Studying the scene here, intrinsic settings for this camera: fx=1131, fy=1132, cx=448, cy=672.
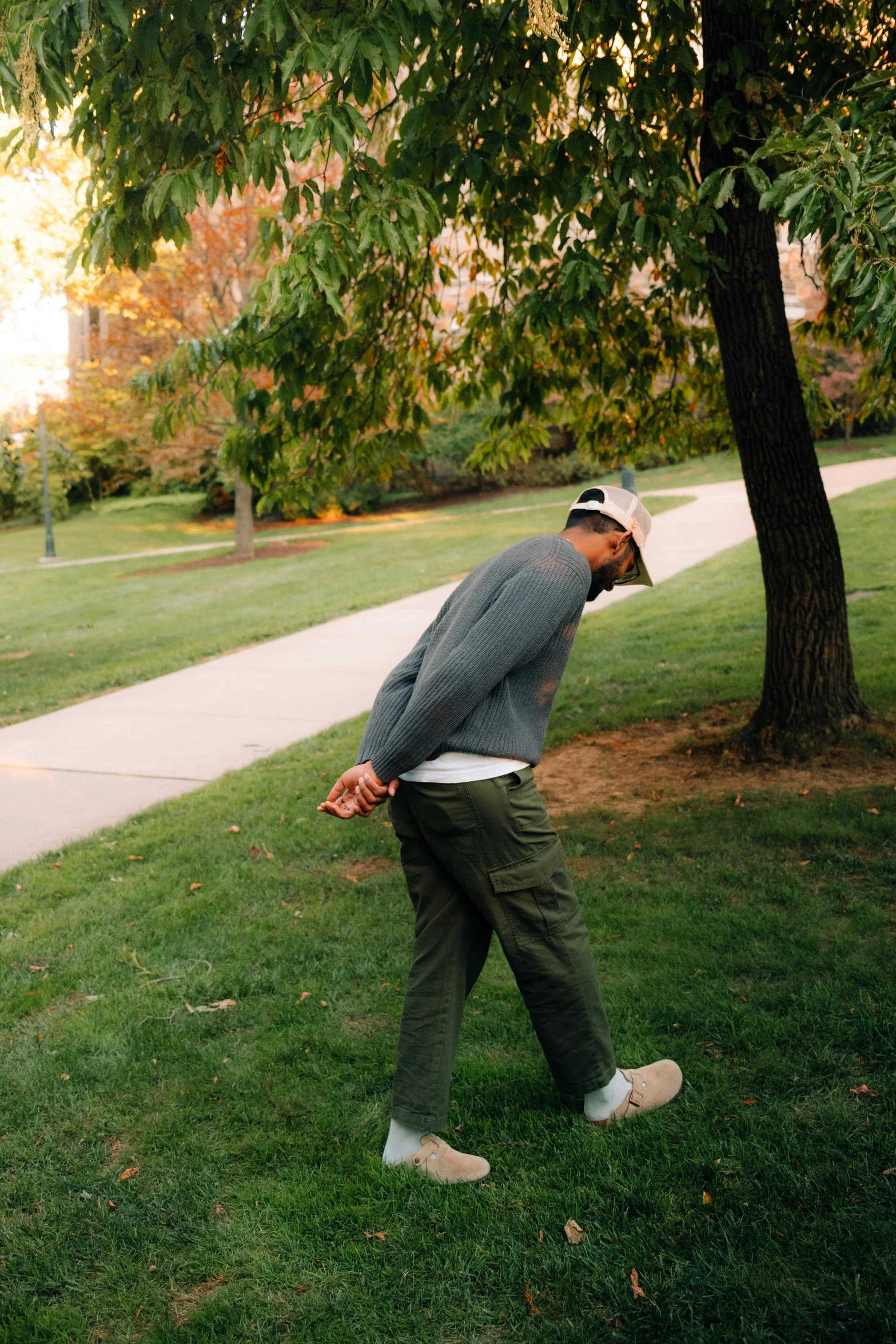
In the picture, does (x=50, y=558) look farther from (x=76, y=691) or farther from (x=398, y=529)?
(x=76, y=691)

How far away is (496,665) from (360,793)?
468mm

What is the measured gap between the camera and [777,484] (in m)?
6.02

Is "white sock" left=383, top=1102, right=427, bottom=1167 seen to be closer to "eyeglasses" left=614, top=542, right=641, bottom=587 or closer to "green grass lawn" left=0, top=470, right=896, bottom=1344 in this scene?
"green grass lawn" left=0, top=470, right=896, bottom=1344

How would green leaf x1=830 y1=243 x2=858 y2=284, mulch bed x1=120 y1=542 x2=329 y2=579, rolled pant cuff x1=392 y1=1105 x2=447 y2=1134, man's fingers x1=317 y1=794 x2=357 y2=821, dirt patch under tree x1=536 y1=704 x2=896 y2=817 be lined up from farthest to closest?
mulch bed x1=120 y1=542 x2=329 y2=579 < dirt patch under tree x1=536 y1=704 x2=896 y2=817 < green leaf x1=830 y1=243 x2=858 y2=284 < rolled pant cuff x1=392 y1=1105 x2=447 y2=1134 < man's fingers x1=317 y1=794 x2=357 y2=821

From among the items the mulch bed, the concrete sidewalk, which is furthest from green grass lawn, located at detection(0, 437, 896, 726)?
the concrete sidewalk

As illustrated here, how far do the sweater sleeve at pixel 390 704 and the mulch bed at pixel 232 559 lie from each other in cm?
1784

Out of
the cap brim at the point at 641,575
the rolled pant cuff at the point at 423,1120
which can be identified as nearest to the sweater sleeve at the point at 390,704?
the cap brim at the point at 641,575

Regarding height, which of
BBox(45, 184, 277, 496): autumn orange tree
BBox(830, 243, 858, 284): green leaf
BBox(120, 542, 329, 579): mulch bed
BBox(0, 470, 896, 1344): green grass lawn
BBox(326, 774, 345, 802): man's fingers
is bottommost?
BBox(0, 470, 896, 1344): green grass lawn

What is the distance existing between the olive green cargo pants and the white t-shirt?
0.06ft

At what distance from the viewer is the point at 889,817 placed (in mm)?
5152

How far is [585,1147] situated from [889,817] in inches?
108

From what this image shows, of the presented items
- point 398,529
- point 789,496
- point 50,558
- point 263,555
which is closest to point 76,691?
point 789,496

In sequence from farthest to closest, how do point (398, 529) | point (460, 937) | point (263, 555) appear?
point (398, 529)
point (263, 555)
point (460, 937)

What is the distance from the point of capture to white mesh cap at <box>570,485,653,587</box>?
2904 millimetres
